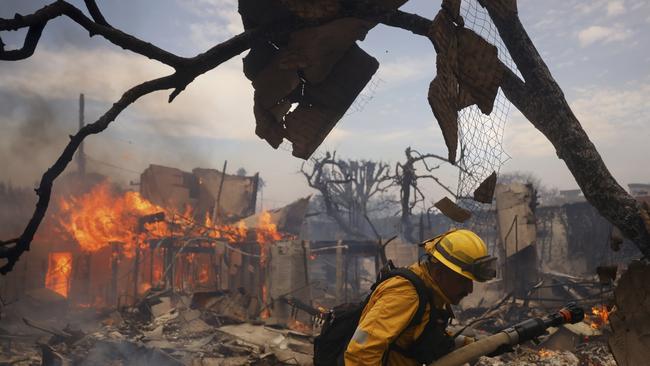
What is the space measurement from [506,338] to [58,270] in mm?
26411

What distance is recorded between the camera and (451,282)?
10.1 feet

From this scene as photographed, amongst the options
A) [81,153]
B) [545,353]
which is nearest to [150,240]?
[81,153]

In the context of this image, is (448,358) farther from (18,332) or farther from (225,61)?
(18,332)

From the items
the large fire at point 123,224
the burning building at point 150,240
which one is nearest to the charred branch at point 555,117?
the burning building at point 150,240

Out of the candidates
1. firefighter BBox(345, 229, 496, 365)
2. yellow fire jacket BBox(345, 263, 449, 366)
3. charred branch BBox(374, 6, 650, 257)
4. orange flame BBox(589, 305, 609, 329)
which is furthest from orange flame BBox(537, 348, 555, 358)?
yellow fire jacket BBox(345, 263, 449, 366)

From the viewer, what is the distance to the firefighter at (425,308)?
2658 mm

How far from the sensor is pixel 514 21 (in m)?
2.99

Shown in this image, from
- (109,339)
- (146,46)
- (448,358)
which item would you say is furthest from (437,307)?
(109,339)

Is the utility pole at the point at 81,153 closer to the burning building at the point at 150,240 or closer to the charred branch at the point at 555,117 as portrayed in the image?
the burning building at the point at 150,240

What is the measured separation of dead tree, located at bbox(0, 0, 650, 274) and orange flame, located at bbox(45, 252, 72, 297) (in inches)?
987

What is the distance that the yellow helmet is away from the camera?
298 centimetres

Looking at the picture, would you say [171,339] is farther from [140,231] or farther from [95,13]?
[95,13]

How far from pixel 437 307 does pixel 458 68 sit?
158 cm

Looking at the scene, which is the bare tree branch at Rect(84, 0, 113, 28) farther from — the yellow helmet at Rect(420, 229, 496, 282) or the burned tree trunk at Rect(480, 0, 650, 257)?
the yellow helmet at Rect(420, 229, 496, 282)
